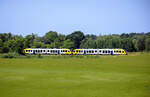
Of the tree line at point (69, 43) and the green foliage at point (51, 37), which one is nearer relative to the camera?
the tree line at point (69, 43)

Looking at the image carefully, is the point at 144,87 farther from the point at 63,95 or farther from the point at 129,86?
the point at 63,95

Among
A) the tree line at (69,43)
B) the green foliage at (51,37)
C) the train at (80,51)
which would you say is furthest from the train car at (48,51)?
the green foliage at (51,37)

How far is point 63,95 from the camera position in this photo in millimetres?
18531

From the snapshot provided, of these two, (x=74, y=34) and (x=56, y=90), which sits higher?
(x=74, y=34)

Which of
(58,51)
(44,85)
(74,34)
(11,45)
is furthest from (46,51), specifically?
(44,85)

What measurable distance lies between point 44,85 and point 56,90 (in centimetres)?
224

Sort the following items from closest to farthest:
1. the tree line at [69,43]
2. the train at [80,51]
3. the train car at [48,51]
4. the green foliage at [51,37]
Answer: the train at [80,51]
the train car at [48,51]
the tree line at [69,43]
the green foliage at [51,37]

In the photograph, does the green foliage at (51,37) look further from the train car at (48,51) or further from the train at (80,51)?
the train car at (48,51)

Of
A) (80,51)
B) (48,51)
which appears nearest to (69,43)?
(48,51)

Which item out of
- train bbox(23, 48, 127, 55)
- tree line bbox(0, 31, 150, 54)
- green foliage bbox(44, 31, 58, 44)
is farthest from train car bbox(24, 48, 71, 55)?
green foliage bbox(44, 31, 58, 44)

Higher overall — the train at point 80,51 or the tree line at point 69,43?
the tree line at point 69,43

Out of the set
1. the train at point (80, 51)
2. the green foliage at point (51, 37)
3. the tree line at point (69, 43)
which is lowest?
the train at point (80, 51)

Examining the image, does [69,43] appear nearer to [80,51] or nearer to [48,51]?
[48,51]

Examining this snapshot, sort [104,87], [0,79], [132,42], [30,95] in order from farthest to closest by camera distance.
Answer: [132,42] < [0,79] < [104,87] < [30,95]
